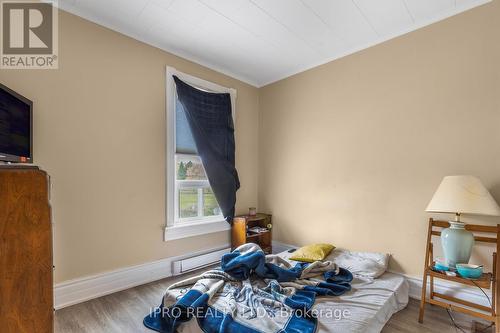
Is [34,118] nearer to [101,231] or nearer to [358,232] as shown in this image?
[101,231]

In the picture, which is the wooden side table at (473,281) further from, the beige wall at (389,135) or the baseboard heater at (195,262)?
the baseboard heater at (195,262)

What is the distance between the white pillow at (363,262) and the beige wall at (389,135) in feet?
0.40

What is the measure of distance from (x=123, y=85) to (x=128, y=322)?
2.16 metres

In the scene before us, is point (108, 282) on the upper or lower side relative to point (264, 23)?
lower

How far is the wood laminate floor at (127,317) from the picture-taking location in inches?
70.7

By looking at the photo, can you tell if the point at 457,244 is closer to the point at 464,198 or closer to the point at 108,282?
the point at 464,198

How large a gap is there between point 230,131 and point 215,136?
0.88 ft

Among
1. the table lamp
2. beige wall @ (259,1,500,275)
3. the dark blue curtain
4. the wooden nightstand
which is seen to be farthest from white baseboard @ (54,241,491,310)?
the dark blue curtain

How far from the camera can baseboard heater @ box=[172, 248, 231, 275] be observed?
9.05ft

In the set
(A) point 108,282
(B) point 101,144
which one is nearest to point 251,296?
(A) point 108,282

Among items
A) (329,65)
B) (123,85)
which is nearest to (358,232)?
(329,65)

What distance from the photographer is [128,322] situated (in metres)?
1.87

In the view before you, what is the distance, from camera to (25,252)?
3.52 ft

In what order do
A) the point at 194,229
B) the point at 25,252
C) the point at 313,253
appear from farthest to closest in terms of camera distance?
the point at 194,229, the point at 313,253, the point at 25,252
